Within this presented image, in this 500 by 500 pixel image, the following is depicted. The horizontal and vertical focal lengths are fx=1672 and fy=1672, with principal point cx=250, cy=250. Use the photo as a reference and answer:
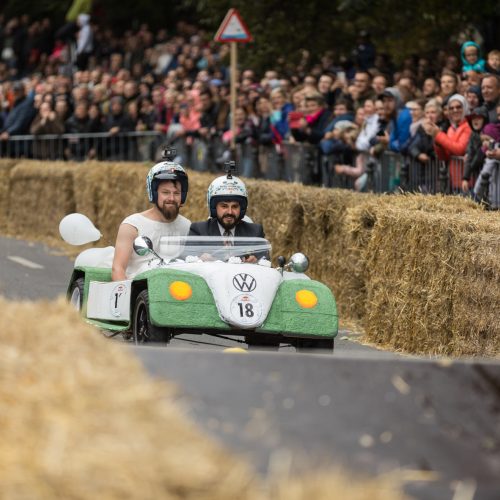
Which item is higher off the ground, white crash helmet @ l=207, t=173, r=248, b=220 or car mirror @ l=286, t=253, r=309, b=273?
white crash helmet @ l=207, t=173, r=248, b=220

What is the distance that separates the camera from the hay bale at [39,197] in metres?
27.3

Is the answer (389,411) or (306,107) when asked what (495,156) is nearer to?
(306,107)

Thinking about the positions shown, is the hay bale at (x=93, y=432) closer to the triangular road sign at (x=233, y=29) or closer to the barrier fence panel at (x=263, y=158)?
the barrier fence panel at (x=263, y=158)

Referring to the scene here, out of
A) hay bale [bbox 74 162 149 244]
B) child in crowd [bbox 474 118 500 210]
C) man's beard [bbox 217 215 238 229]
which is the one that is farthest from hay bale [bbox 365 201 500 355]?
hay bale [bbox 74 162 149 244]

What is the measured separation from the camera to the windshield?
12.5 m

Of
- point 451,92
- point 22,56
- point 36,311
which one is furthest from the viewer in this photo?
point 22,56

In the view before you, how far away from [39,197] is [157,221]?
606 inches

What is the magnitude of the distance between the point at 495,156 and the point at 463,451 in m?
10.8

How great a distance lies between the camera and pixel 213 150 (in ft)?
83.4

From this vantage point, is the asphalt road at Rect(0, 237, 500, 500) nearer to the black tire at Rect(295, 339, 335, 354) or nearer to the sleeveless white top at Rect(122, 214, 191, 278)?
the black tire at Rect(295, 339, 335, 354)

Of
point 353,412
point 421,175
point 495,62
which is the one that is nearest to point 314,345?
point 421,175

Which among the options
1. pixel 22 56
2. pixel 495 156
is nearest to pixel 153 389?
pixel 495 156

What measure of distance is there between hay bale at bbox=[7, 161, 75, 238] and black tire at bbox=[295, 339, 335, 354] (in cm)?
1545

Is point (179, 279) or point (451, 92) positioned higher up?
point (451, 92)
